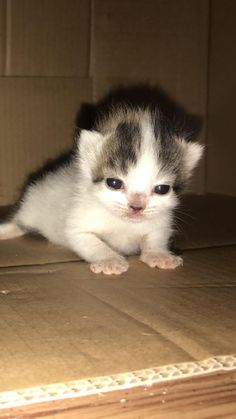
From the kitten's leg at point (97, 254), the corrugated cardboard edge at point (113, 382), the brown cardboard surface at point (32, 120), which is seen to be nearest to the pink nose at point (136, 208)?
the kitten's leg at point (97, 254)

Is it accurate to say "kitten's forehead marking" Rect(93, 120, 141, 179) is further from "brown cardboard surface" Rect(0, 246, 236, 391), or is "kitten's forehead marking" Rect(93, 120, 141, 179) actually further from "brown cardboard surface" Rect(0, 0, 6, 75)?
"brown cardboard surface" Rect(0, 0, 6, 75)

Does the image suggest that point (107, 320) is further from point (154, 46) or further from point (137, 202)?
point (154, 46)

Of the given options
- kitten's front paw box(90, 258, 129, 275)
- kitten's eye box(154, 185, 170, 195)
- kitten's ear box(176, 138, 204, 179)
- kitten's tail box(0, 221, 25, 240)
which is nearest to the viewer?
kitten's front paw box(90, 258, 129, 275)

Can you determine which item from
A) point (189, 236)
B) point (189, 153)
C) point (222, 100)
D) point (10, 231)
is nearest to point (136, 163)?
point (189, 153)

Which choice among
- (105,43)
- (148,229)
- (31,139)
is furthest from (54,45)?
(148,229)

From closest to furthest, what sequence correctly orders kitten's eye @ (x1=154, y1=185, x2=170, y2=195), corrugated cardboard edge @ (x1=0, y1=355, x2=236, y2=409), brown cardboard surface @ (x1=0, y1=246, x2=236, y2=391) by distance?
corrugated cardboard edge @ (x1=0, y1=355, x2=236, y2=409) → brown cardboard surface @ (x1=0, y1=246, x2=236, y2=391) → kitten's eye @ (x1=154, y1=185, x2=170, y2=195)

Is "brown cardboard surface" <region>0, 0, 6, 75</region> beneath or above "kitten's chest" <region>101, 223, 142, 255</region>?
above

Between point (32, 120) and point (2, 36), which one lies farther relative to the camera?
point (32, 120)

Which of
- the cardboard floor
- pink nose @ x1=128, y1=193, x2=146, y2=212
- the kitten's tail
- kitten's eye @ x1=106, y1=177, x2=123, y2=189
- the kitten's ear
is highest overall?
the kitten's ear

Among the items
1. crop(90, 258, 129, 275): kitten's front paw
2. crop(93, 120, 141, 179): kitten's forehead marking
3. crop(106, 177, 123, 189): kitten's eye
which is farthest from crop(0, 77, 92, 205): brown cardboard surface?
crop(90, 258, 129, 275): kitten's front paw
